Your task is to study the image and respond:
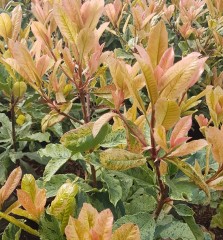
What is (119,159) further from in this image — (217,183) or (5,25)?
(5,25)

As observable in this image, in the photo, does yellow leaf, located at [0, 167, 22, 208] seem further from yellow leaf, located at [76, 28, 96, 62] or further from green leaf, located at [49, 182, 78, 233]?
yellow leaf, located at [76, 28, 96, 62]

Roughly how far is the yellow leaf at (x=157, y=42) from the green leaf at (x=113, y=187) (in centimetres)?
43

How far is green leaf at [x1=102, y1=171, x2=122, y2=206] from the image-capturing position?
1193 mm

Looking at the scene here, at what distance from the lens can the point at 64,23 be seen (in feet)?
3.69

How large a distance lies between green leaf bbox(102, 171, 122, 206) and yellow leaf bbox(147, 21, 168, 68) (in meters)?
0.43

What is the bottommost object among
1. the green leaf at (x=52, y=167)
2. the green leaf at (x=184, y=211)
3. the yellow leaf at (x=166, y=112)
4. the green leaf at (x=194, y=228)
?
the green leaf at (x=194, y=228)

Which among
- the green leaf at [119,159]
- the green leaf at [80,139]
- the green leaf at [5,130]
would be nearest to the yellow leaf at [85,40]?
the green leaf at [80,139]

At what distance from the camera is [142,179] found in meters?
1.16

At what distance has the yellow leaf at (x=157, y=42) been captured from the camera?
0.90m

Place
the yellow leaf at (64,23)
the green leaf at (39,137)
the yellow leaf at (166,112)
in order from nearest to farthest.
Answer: the yellow leaf at (166,112)
the yellow leaf at (64,23)
the green leaf at (39,137)

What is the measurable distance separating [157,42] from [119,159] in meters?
0.27

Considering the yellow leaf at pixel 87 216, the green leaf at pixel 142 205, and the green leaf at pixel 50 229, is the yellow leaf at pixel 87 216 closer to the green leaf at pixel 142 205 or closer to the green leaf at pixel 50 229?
the green leaf at pixel 50 229

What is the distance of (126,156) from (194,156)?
13.2 inches

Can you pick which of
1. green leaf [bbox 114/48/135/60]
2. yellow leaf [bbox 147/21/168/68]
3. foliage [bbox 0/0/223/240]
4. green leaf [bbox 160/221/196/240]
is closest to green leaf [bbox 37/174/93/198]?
foliage [bbox 0/0/223/240]
